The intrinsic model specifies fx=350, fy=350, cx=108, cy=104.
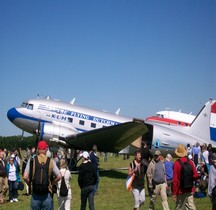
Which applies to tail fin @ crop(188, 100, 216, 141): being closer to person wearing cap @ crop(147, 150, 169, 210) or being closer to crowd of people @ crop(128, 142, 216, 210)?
crowd of people @ crop(128, 142, 216, 210)

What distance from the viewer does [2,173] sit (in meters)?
10.4

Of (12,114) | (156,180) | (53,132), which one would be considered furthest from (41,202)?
(12,114)

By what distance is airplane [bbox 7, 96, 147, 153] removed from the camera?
57.2 feet

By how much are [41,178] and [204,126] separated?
1727cm

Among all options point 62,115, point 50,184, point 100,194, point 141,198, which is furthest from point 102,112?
point 50,184

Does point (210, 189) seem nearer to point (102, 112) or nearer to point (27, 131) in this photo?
point (102, 112)

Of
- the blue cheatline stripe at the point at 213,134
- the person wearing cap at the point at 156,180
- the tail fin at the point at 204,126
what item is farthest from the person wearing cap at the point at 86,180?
the blue cheatline stripe at the point at 213,134

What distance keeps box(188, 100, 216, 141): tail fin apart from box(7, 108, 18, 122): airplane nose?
401 inches

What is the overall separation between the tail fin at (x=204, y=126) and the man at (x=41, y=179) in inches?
651

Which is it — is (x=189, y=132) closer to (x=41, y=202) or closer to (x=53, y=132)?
(x=53, y=132)

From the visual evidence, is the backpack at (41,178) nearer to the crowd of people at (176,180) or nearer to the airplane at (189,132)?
the crowd of people at (176,180)

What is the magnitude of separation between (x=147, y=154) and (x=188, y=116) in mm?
36649

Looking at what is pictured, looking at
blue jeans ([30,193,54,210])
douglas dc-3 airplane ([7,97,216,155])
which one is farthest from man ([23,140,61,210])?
douglas dc-3 airplane ([7,97,216,155])

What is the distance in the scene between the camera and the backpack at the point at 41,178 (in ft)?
17.2
